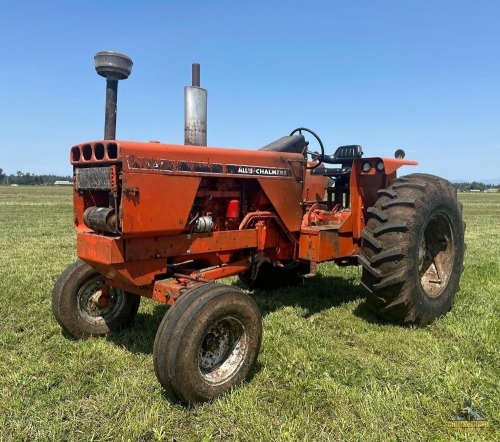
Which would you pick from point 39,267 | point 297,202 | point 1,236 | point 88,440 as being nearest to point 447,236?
point 297,202

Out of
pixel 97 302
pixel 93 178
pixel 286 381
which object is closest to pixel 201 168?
pixel 93 178

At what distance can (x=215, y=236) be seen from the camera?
12.8 feet

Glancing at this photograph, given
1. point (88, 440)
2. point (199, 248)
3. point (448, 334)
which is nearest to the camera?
point (88, 440)

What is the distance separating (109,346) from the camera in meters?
3.93

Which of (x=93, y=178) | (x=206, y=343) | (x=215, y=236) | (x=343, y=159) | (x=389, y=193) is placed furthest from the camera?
(x=343, y=159)

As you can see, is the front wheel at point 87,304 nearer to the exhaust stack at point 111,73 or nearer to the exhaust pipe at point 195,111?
the exhaust stack at point 111,73

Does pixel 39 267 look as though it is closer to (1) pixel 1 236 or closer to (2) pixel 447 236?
(1) pixel 1 236

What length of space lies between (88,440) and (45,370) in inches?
41.9

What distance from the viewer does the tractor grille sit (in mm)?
3311

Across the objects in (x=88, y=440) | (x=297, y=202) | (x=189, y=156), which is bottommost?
(x=88, y=440)

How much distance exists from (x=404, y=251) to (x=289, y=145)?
1.62 m

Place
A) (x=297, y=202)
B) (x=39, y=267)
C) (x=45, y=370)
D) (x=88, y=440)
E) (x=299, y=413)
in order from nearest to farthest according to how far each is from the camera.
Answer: (x=88, y=440) < (x=299, y=413) < (x=45, y=370) < (x=297, y=202) < (x=39, y=267)

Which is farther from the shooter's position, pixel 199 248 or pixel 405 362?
pixel 199 248

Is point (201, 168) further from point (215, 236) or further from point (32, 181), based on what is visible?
point (32, 181)
